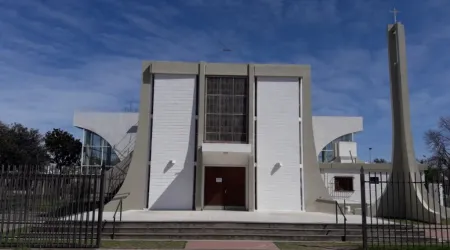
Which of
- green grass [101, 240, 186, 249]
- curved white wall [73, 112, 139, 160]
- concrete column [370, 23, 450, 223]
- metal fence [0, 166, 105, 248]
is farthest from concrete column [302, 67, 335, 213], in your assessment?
curved white wall [73, 112, 139, 160]

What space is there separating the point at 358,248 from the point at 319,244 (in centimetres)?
148

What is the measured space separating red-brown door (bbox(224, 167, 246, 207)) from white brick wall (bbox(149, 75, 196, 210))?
1922 millimetres

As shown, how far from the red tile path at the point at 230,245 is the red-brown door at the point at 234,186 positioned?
→ 8598 millimetres

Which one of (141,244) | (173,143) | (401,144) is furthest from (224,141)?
(141,244)

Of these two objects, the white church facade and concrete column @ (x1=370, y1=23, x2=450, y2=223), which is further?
the white church facade

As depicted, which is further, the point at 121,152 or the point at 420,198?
the point at 121,152

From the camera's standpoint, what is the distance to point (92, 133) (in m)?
41.6

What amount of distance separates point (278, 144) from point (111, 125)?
2391cm

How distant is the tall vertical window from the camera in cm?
2203

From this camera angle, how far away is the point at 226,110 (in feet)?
73.2

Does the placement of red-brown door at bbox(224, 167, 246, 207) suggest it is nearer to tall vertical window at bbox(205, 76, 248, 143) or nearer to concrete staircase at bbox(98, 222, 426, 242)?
tall vertical window at bbox(205, 76, 248, 143)

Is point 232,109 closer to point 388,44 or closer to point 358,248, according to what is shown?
point 388,44

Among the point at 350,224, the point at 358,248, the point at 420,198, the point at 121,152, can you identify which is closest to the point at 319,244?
the point at 358,248

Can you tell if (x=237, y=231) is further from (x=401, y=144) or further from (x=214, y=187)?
(x=401, y=144)
